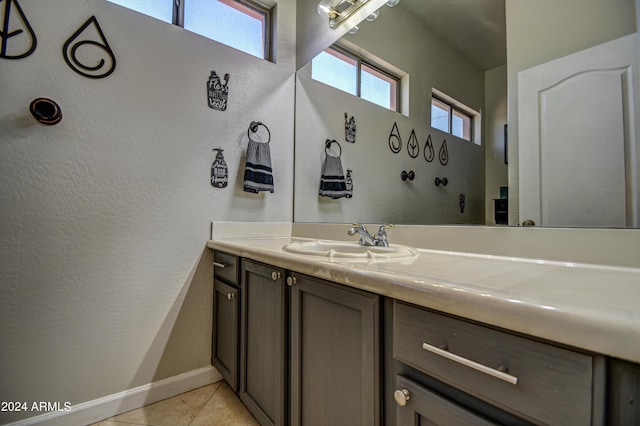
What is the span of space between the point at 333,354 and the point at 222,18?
1.98 m

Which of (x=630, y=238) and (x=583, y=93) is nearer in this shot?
(x=630, y=238)

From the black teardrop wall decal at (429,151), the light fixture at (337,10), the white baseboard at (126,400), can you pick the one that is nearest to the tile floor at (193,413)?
the white baseboard at (126,400)

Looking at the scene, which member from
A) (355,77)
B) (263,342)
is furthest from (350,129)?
(263,342)

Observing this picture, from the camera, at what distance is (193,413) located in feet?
4.64

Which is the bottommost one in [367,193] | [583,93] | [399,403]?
[399,403]

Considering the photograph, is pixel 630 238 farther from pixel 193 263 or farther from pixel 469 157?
pixel 193 263

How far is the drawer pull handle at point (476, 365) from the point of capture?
0.46m

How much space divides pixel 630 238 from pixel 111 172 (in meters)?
1.96

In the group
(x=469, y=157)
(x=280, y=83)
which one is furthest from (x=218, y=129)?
(x=469, y=157)

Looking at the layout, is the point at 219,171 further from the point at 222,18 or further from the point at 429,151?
the point at 429,151

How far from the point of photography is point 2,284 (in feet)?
3.83

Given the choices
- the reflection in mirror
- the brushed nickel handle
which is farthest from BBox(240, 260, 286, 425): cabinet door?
the reflection in mirror

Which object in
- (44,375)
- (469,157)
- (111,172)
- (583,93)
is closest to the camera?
(583,93)

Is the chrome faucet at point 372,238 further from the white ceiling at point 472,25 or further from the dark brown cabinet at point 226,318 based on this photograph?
the white ceiling at point 472,25
